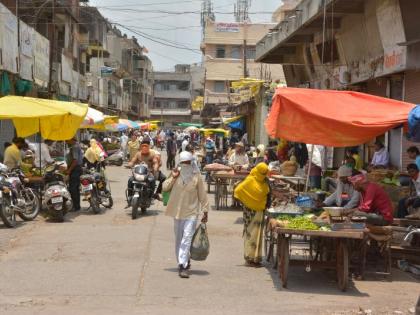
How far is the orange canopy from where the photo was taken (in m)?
8.58

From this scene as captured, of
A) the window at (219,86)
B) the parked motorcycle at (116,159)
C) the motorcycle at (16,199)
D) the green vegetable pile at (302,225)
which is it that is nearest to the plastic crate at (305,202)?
the green vegetable pile at (302,225)

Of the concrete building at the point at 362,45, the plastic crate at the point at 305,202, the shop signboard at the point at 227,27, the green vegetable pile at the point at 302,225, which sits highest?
the shop signboard at the point at 227,27

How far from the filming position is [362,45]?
18047mm

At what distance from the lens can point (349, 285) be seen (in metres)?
7.96

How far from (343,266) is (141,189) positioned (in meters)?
6.58

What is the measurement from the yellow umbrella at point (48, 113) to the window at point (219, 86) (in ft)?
162

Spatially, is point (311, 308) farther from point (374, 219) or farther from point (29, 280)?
point (29, 280)

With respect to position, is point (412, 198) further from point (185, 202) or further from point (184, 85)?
point (184, 85)

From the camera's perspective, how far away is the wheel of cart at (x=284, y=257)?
25.1 ft

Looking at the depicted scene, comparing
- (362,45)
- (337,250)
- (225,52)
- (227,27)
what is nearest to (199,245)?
(337,250)

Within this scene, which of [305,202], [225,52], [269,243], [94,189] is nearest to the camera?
[269,243]

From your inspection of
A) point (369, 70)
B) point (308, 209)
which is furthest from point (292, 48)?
point (308, 209)

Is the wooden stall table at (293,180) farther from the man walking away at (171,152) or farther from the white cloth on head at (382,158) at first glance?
the man walking away at (171,152)

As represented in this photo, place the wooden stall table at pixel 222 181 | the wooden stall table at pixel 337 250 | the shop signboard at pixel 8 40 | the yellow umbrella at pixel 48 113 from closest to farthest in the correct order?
1. the wooden stall table at pixel 337 250
2. the yellow umbrella at pixel 48 113
3. the wooden stall table at pixel 222 181
4. the shop signboard at pixel 8 40
